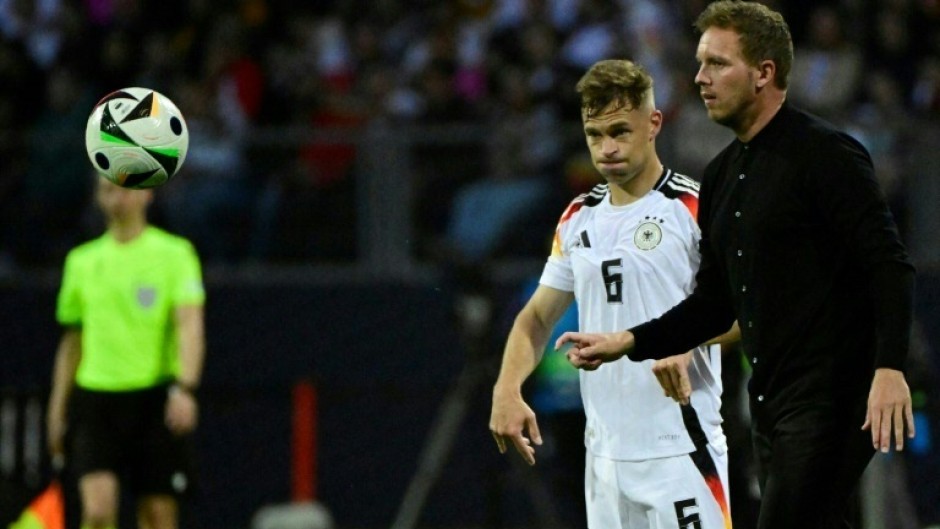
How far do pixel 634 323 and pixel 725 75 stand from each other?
1.13m

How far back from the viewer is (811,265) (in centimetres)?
511

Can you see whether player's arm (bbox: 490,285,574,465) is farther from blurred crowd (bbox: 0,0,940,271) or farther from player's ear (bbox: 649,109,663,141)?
blurred crowd (bbox: 0,0,940,271)

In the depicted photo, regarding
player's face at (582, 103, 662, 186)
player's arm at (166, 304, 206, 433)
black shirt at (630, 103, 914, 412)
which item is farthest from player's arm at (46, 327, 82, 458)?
black shirt at (630, 103, 914, 412)

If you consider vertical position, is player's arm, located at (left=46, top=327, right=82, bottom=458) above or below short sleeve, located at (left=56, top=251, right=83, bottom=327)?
below

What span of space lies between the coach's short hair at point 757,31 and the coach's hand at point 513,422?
140 centimetres

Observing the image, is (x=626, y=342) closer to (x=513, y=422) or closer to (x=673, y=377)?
(x=673, y=377)

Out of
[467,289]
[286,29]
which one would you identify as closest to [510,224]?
[467,289]

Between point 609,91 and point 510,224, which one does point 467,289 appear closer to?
point 510,224

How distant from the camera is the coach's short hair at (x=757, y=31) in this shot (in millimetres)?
5195

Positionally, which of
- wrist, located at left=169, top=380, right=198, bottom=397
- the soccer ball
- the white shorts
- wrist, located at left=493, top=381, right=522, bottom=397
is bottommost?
the white shorts

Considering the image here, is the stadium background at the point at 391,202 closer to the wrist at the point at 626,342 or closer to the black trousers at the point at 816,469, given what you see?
the wrist at the point at 626,342

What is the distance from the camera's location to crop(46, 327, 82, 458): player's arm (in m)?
9.24

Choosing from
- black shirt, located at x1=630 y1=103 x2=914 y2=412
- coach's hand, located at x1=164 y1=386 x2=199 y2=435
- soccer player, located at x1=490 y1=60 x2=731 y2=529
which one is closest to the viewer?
black shirt, located at x1=630 y1=103 x2=914 y2=412

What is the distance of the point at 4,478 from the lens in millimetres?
9258
